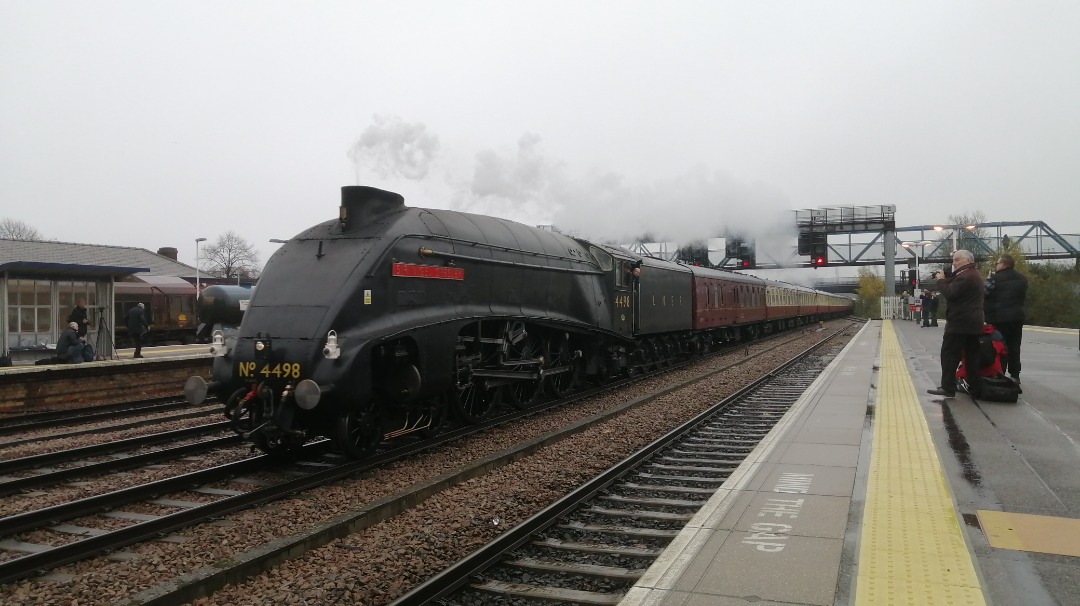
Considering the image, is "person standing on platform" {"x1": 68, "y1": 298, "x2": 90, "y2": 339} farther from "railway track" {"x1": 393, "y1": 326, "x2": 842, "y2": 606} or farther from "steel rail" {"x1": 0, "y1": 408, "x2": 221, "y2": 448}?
"railway track" {"x1": 393, "y1": 326, "x2": 842, "y2": 606}

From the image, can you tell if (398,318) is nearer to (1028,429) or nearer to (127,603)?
(127,603)

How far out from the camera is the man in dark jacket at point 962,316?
8711 mm

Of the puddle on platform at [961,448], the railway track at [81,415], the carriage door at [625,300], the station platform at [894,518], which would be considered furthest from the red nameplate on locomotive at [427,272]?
the railway track at [81,415]

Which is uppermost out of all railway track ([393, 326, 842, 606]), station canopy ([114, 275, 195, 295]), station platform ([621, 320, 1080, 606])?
station canopy ([114, 275, 195, 295])

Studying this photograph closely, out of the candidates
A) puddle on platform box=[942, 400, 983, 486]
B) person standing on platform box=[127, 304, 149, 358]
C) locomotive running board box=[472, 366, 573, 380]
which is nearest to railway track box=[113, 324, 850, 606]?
locomotive running board box=[472, 366, 573, 380]

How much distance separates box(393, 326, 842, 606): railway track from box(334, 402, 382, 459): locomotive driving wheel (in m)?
2.56

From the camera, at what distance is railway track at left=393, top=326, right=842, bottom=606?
4.25m

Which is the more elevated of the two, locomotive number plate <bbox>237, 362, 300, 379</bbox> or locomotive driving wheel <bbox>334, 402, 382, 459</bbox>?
locomotive number plate <bbox>237, 362, 300, 379</bbox>

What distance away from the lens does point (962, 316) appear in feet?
29.0

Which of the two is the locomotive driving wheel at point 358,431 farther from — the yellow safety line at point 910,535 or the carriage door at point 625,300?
the carriage door at point 625,300

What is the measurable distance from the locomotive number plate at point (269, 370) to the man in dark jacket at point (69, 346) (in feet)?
32.8

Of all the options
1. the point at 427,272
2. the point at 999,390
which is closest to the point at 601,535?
the point at 427,272

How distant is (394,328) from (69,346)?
1100 centimetres

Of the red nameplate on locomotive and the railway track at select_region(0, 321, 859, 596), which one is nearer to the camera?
the railway track at select_region(0, 321, 859, 596)
